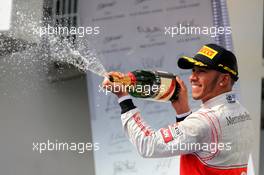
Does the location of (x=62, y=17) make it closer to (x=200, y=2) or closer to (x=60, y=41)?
Answer: (x=60, y=41)

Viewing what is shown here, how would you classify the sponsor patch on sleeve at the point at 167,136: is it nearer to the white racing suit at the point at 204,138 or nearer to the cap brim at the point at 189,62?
the white racing suit at the point at 204,138

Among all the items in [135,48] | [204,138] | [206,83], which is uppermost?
[135,48]

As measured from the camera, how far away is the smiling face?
968 mm

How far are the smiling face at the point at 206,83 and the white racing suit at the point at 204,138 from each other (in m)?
0.02

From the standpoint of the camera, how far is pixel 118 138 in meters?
1.38

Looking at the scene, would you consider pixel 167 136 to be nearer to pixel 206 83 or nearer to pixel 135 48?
pixel 206 83

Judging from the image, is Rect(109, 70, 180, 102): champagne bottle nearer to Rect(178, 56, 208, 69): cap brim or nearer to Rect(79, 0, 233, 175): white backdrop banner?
Rect(178, 56, 208, 69): cap brim

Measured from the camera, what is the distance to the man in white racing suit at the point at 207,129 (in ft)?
2.92

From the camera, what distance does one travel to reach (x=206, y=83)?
980mm

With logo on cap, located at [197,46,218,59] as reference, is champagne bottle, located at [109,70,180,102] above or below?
Answer: below

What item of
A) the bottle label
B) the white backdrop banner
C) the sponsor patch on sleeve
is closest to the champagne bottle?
the bottle label

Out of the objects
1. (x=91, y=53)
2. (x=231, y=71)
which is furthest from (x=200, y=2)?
(x=231, y=71)

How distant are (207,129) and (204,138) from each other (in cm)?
2

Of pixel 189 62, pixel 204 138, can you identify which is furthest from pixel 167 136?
pixel 189 62
